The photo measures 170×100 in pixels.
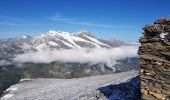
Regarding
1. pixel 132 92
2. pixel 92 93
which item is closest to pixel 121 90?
pixel 132 92

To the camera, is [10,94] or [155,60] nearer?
[155,60]

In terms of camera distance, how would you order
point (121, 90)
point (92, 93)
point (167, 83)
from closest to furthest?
point (167, 83), point (121, 90), point (92, 93)

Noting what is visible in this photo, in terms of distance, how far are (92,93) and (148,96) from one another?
14.9 metres

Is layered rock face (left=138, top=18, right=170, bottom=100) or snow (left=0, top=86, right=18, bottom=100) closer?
layered rock face (left=138, top=18, right=170, bottom=100)

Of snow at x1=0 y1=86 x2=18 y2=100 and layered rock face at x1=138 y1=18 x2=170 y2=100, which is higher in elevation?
layered rock face at x1=138 y1=18 x2=170 y2=100

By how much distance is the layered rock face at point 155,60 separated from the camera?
19.1 m

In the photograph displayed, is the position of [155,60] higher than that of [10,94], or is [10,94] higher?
[155,60]

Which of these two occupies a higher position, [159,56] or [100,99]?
[159,56]

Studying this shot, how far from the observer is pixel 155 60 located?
19.8 meters

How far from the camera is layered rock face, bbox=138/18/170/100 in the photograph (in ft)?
62.6

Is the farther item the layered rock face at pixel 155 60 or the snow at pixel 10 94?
the snow at pixel 10 94

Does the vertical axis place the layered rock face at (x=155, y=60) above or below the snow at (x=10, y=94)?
above

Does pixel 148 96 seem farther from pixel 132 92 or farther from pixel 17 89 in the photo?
pixel 17 89

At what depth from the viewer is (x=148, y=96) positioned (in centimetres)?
2045
